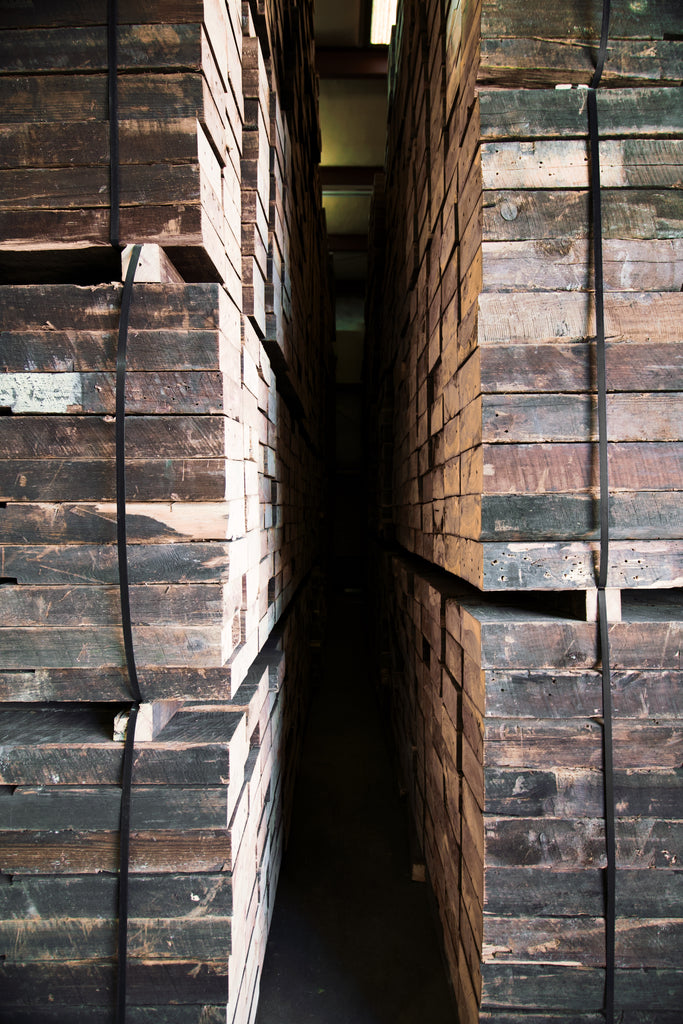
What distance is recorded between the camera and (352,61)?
307 inches

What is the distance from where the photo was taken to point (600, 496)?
1716mm

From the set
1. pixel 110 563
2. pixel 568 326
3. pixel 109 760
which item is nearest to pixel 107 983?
pixel 109 760

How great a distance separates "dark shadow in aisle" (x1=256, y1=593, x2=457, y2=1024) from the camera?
231cm

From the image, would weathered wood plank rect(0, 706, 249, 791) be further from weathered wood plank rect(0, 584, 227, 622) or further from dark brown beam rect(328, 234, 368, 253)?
dark brown beam rect(328, 234, 368, 253)

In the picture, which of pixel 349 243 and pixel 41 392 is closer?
pixel 41 392

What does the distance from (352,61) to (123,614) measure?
9408 millimetres

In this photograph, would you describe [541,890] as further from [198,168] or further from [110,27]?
[110,27]

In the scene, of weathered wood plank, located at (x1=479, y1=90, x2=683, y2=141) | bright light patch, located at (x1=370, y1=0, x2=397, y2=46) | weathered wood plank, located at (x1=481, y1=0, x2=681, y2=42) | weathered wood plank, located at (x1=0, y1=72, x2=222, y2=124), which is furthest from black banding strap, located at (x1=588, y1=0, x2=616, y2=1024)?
bright light patch, located at (x1=370, y1=0, x2=397, y2=46)

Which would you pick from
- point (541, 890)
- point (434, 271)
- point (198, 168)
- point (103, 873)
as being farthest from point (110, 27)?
point (541, 890)

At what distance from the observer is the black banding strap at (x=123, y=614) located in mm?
1531

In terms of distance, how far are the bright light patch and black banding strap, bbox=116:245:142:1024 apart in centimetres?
774

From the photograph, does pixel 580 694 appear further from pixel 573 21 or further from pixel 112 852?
pixel 573 21

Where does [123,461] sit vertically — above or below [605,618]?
above

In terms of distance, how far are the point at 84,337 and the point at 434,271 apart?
5.68 feet
